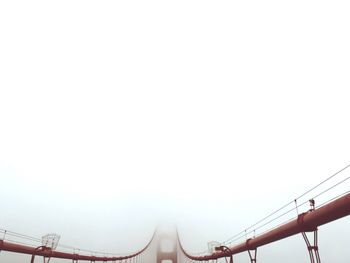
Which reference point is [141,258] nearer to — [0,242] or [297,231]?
[0,242]

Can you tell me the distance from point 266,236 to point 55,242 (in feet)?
33.0

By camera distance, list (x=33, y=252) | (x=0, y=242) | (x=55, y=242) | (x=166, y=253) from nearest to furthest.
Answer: (x=0, y=242) → (x=33, y=252) → (x=55, y=242) → (x=166, y=253)

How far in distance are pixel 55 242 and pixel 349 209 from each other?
43.1ft

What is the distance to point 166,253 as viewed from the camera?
68562 mm

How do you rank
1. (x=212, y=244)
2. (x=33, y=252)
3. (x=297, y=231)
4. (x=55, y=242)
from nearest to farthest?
(x=297, y=231)
(x=33, y=252)
(x=55, y=242)
(x=212, y=244)

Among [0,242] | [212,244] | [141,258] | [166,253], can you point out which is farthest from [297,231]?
[166,253]

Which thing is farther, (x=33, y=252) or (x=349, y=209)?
(x=33, y=252)

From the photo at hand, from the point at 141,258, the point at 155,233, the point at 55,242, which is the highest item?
the point at 155,233

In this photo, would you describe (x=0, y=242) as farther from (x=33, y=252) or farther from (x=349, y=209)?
(x=349, y=209)

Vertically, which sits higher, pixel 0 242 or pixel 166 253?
pixel 166 253

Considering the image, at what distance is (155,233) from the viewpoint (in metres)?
70.1

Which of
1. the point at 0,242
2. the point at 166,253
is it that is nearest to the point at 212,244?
the point at 0,242

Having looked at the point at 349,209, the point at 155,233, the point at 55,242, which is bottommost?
the point at 349,209

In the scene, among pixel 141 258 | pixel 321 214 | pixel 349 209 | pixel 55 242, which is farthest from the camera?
pixel 141 258
